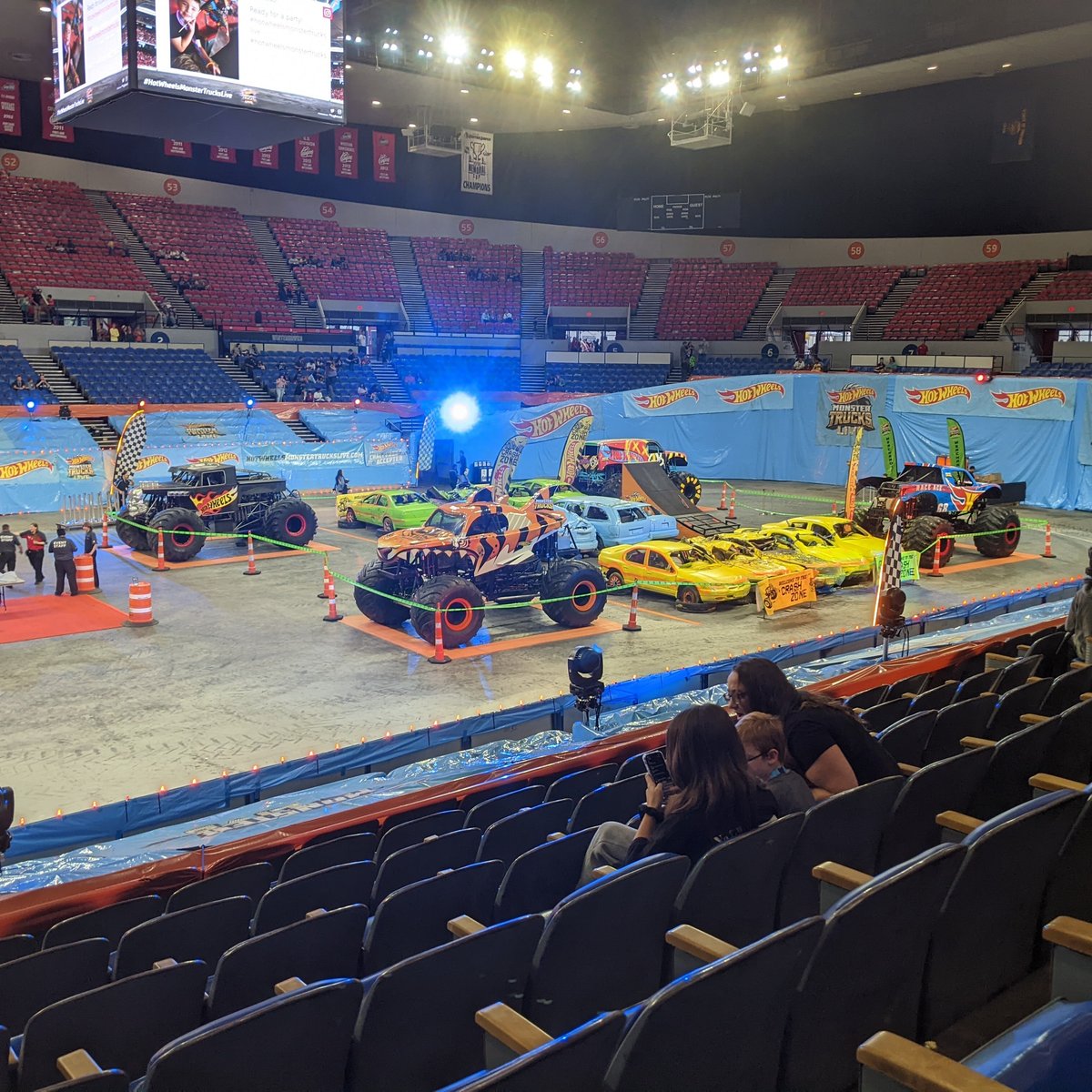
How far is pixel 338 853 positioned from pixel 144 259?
124ft

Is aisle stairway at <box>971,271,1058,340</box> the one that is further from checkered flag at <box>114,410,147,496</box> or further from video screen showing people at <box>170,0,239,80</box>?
video screen showing people at <box>170,0,239,80</box>

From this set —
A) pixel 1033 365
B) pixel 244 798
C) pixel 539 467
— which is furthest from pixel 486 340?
pixel 244 798

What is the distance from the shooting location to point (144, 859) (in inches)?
242

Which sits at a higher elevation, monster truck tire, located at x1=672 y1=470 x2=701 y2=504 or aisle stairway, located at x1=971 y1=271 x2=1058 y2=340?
aisle stairway, located at x1=971 y1=271 x2=1058 y2=340

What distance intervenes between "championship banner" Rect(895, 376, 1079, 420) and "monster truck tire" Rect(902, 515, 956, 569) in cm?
991

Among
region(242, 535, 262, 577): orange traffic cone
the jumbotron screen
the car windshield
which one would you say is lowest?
region(242, 535, 262, 577): orange traffic cone

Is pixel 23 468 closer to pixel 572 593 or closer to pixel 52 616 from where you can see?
pixel 52 616

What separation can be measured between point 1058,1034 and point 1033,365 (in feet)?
118

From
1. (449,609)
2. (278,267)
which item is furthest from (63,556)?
(278,267)

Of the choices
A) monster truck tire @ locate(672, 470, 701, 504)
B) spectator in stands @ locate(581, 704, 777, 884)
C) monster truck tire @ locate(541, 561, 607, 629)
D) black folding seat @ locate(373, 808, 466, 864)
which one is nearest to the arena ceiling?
monster truck tire @ locate(672, 470, 701, 504)

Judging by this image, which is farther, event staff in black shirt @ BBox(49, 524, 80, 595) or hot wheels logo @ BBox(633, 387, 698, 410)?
hot wheels logo @ BBox(633, 387, 698, 410)

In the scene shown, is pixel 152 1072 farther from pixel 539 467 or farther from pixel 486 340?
pixel 486 340

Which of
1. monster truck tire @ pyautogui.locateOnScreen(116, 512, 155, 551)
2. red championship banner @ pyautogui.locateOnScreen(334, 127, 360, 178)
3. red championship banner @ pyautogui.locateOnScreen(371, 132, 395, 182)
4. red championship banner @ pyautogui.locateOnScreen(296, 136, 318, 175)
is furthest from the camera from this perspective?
red championship banner @ pyautogui.locateOnScreen(371, 132, 395, 182)

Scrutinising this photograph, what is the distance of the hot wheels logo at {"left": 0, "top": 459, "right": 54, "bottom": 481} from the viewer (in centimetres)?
2536
